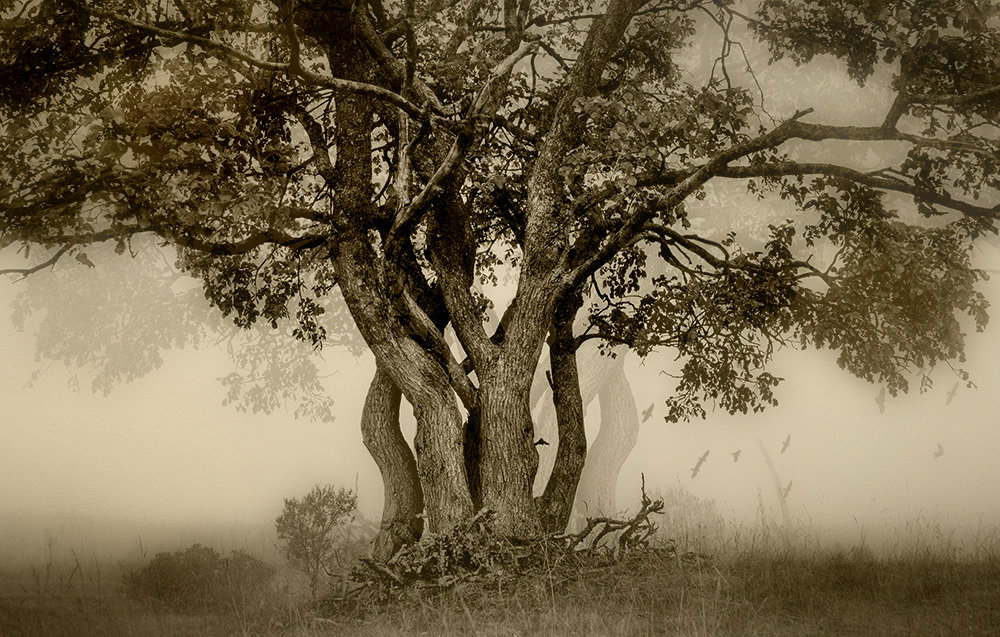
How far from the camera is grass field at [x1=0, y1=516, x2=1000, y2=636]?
21.7 feet

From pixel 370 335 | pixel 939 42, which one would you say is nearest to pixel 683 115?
pixel 939 42

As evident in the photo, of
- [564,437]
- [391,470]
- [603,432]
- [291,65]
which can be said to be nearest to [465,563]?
[391,470]

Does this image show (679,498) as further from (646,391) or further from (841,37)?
(841,37)

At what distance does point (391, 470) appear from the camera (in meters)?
9.86

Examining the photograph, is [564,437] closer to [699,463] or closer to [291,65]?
[291,65]

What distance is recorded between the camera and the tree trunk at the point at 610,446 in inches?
853

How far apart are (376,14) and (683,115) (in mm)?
5167

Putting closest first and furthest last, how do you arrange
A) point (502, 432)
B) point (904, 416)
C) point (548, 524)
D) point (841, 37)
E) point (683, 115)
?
point (683, 115) < point (502, 432) < point (548, 524) < point (841, 37) < point (904, 416)

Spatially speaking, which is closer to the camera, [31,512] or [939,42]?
[939,42]

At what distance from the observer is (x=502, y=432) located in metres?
8.70

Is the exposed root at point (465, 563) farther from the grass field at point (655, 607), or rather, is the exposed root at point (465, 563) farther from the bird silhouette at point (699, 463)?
the bird silhouette at point (699, 463)

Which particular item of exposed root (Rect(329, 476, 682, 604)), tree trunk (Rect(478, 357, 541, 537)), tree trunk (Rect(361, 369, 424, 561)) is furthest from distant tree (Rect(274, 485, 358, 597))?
tree trunk (Rect(478, 357, 541, 537))

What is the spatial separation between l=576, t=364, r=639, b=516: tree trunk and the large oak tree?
11.1 m

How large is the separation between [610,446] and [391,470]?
44.8 ft
